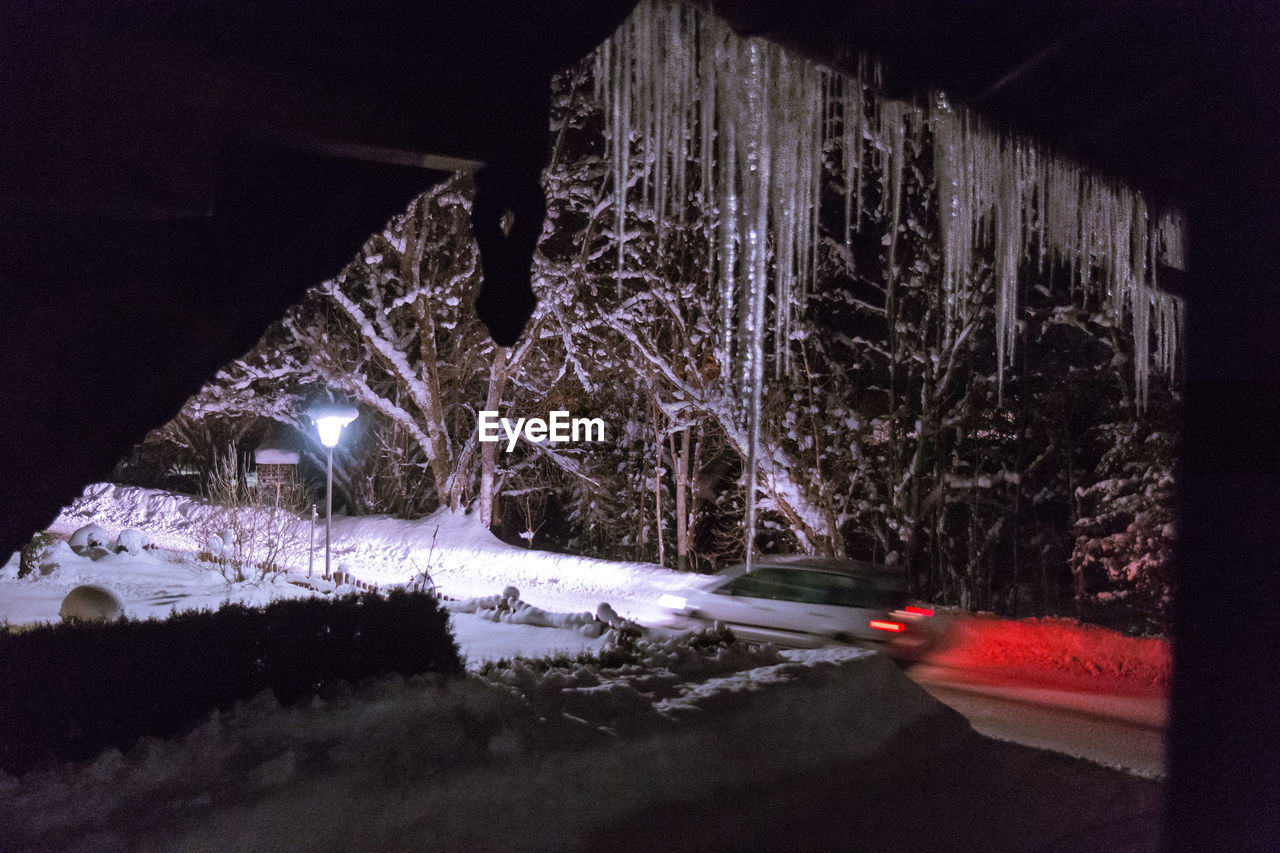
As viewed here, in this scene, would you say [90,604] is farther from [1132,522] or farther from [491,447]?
[1132,522]

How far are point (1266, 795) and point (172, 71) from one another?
565 centimetres

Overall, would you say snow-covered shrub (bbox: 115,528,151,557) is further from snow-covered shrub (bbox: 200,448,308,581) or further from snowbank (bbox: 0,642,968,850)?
snowbank (bbox: 0,642,968,850)

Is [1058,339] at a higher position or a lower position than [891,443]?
higher

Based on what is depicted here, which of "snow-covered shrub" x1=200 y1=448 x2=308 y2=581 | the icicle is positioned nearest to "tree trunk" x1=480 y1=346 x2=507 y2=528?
"snow-covered shrub" x1=200 y1=448 x2=308 y2=581

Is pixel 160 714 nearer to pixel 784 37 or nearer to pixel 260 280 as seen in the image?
pixel 260 280

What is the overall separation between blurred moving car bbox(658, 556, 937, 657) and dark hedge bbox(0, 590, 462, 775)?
196 inches

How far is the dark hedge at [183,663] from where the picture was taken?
15.0ft

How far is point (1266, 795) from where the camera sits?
387 cm

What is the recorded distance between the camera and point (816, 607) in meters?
10.3

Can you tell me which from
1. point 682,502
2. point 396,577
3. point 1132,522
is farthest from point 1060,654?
point 396,577

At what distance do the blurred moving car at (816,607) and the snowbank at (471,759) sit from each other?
12.2ft

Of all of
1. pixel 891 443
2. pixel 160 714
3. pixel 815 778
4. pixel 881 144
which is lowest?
pixel 815 778

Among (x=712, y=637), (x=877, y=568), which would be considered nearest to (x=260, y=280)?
(x=712, y=637)

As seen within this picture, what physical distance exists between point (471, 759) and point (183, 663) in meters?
1.68
